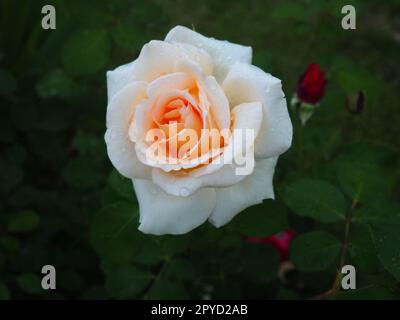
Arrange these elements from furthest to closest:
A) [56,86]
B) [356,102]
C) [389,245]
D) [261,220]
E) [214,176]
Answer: [56,86] < [356,102] < [261,220] < [389,245] < [214,176]

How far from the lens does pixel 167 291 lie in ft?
4.01

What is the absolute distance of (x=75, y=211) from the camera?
1.59 meters

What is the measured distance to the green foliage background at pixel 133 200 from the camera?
3.47 feet

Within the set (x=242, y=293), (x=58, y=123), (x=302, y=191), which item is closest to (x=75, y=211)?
(x=58, y=123)

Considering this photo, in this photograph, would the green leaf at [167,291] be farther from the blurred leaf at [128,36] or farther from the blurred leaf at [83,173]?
the blurred leaf at [128,36]

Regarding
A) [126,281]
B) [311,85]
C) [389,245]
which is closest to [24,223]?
[126,281]

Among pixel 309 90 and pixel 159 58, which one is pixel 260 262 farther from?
pixel 159 58

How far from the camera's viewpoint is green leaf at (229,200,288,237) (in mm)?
990

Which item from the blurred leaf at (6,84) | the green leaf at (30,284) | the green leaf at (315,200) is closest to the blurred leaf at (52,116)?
the blurred leaf at (6,84)

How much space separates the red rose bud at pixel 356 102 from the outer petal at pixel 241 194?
0.49 meters

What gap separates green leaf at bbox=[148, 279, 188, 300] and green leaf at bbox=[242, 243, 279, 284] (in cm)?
19

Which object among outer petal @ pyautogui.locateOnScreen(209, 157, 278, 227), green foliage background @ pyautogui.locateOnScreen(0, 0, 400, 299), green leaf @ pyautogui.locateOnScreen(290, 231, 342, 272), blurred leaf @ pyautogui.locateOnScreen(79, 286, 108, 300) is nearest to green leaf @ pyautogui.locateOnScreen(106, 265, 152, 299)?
green foliage background @ pyautogui.locateOnScreen(0, 0, 400, 299)

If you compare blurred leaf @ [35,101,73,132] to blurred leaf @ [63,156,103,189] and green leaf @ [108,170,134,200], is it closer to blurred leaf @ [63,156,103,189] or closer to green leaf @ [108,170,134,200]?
blurred leaf @ [63,156,103,189]

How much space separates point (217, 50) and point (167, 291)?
1.86 feet
